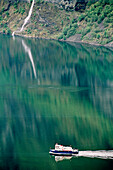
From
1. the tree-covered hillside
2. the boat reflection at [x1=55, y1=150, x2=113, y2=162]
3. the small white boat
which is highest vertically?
the tree-covered hillside

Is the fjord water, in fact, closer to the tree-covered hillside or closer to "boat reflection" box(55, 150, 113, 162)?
"boat reflection" box(55, 150, 113, 162)

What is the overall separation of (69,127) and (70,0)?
112546 millimetres

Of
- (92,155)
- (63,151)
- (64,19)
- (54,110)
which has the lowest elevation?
(92,155)

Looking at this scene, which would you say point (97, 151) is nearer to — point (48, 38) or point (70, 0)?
point (48, 38)

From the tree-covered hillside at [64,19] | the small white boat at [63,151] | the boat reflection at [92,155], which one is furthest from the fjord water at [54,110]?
the tree-covered hillside at [64,19]

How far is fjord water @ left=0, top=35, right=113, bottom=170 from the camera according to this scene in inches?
1633

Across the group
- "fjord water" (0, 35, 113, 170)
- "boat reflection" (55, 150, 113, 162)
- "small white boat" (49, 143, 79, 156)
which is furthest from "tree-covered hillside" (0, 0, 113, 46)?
"small white boat" (49, 143, 79, 156)

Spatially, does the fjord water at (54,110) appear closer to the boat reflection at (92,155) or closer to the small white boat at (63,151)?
the boat reflection at (92,155)

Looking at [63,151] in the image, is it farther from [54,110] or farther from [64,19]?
[64,19]

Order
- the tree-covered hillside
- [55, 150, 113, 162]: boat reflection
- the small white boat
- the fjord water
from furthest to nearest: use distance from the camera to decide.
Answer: the tree-covered hillside
the small white boat
[55, 150, 113, 162]: boat reflection
the fjord water

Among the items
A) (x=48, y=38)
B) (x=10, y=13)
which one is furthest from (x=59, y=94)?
(x=10, y=13)

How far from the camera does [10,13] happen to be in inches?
Result: 6614

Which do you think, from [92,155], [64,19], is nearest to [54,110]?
[92,155]

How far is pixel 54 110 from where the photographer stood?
5631 centimetres
